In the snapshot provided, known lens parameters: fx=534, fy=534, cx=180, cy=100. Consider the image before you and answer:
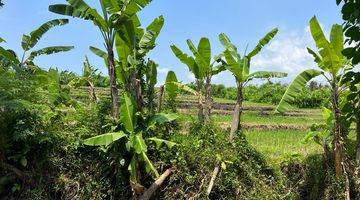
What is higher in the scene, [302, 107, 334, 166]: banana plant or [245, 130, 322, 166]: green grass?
[302, 107, 334, 166]: banana plant

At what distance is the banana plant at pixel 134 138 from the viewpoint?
25.3 feet

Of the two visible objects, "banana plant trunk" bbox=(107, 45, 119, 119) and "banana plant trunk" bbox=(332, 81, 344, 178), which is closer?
"banana plant trunk" bbox=(107, 45, 119, 119)

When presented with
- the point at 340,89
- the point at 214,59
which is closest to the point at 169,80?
the point at 214,59

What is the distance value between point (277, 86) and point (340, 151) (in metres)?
16.2

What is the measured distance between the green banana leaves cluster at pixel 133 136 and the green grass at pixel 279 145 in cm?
214

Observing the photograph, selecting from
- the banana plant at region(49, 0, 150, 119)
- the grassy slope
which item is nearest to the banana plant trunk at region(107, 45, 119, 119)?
the banana plant at region(49, 0, 150, 119)

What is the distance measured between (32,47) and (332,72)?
5386mm

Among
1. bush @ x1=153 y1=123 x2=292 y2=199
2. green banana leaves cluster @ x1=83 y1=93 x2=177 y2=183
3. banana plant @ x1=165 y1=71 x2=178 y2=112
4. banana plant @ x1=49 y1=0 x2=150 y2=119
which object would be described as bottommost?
bush @ x1=153 y1=123 x2=292 y2=199

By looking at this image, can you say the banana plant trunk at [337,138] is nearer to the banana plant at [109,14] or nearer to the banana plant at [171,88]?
the banana plant at [171,88]

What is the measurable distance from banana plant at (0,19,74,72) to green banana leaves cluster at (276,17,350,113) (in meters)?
3.99

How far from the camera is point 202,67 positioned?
357 inches

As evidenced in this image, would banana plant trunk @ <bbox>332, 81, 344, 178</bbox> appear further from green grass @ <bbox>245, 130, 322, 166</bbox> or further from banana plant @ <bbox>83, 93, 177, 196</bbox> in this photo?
banana plant @ <bbox>83, 93, 177, 196</bbox>

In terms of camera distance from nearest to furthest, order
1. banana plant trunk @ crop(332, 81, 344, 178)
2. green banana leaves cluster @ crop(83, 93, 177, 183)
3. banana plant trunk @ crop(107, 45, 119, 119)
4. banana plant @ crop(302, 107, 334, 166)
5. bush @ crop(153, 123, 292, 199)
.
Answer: green banana leaves cluster @ crop(83, 93, 177, 183) < banana plant trunk @ crop(107, 45, 119, 119) < bush @ crop(153, 123, 292, 199) < banana plant trunk @ crop(332, 81, 344, 178) < banana plant @ crop(302, 107, 334, 166)

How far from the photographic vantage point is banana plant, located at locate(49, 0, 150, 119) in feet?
26.3
